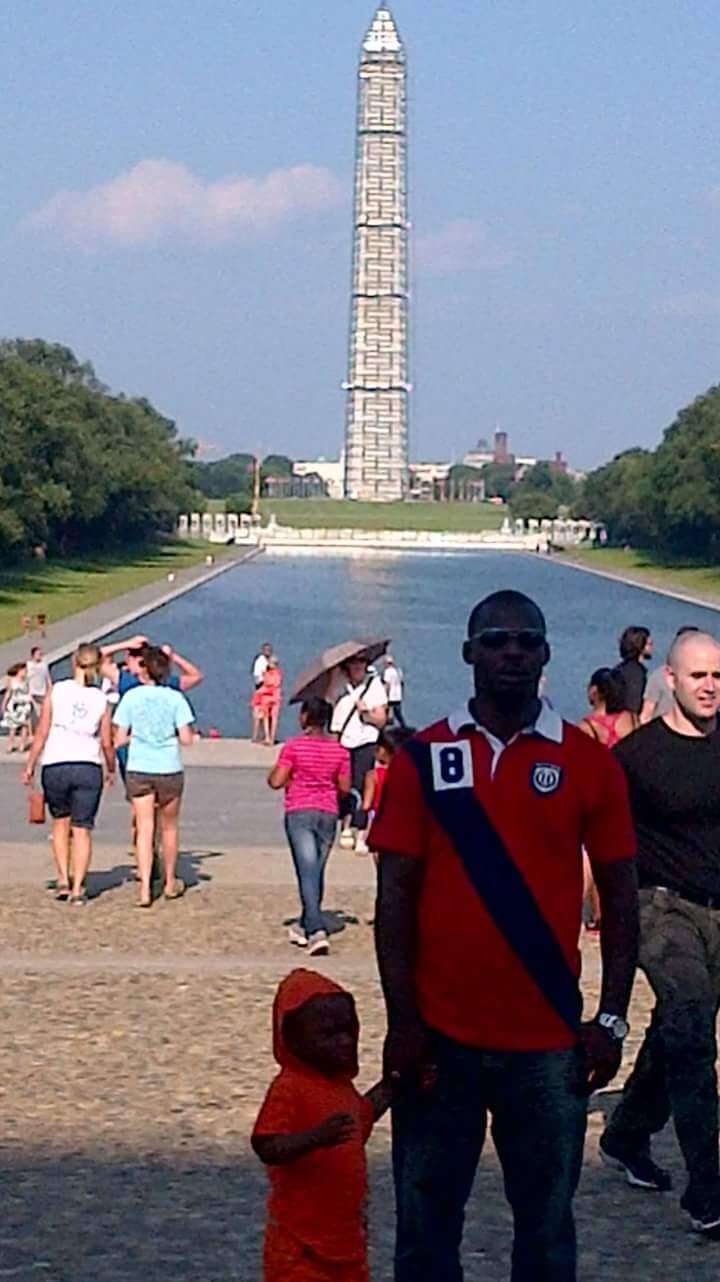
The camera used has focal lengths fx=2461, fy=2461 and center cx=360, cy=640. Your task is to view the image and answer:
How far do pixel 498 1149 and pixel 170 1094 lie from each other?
3.80 m

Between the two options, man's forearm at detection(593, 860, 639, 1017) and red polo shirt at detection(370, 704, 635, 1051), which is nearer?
red polo shirt at detection(370, 704, 635, 1051)

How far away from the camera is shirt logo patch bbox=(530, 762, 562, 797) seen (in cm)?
498

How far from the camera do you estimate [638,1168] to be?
24.3 feet

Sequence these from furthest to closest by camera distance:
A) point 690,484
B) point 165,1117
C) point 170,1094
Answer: point 690,484 → point 170,1094 → point 165,1117

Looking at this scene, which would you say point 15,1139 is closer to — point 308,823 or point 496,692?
point 496,692

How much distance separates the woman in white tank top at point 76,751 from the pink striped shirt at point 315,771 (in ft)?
5.33

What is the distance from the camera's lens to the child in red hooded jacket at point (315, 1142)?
497 centimetres

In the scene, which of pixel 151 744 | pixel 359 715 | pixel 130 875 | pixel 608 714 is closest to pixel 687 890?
pixel 608 714

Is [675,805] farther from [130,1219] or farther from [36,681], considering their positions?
[36,681]

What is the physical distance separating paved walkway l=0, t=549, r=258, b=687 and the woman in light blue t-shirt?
19458mm

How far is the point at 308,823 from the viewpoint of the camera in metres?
12.5

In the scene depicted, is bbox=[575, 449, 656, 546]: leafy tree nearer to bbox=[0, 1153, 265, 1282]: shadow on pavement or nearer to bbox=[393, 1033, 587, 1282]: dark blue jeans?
bbox=[0, 1153, 265, 1282]: shadow on pavement

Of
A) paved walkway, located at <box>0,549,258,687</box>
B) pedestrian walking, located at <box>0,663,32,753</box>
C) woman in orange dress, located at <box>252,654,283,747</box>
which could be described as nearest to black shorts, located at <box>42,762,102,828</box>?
pedestrian walking, located at <box>0,663,32,753</box>

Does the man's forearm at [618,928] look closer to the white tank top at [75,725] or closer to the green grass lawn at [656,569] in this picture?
the white tank top at [75,725]
